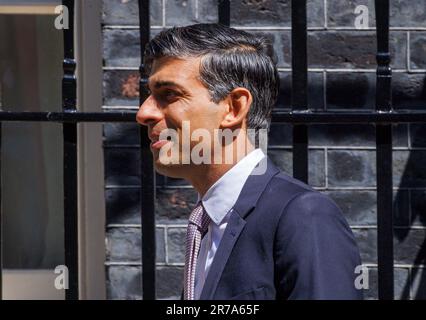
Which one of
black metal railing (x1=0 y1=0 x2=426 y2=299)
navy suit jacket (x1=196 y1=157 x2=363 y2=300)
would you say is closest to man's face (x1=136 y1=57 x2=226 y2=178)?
navy suit jacket (x1=196 y1=157 x2=363 y2=300)

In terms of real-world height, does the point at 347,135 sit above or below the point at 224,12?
below

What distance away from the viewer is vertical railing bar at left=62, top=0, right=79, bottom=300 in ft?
11.5

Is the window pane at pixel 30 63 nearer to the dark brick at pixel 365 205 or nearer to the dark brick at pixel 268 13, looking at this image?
the dark brick at pixel 268 13

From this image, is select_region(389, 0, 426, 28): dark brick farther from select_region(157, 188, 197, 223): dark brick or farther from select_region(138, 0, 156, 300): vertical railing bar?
select_region(138, 0, 156, 300): vertical railing bar

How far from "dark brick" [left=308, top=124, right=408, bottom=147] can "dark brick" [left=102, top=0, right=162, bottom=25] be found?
75cm

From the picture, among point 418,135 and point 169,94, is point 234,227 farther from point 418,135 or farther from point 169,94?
point 418,135

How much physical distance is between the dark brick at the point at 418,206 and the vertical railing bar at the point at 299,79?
0.92m

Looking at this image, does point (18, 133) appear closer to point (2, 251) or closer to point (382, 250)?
point (2, 251)

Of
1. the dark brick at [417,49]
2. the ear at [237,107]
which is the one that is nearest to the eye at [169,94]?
the ear at [237,107]

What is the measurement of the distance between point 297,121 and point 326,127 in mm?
841

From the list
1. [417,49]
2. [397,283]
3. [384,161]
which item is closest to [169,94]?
[384,161]

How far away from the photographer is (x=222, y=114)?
2.78m

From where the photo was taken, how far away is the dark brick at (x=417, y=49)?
4.22 metres

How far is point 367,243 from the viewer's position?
14.0 feet
